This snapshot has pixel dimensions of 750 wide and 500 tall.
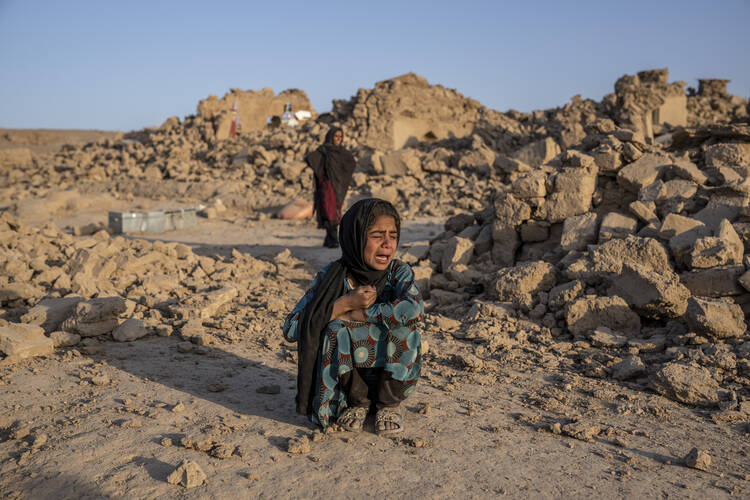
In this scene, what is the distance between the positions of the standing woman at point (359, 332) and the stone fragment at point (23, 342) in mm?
1915

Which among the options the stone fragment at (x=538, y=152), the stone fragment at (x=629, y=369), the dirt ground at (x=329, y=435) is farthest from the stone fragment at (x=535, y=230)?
the stone fragment at (x=538, y=152)

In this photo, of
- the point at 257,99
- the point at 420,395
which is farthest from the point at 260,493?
the point at 257,99

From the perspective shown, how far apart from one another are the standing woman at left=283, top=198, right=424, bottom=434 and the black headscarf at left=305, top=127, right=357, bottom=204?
199 inches

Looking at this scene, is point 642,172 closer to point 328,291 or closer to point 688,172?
point 688,172

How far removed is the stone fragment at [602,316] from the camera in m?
3.82

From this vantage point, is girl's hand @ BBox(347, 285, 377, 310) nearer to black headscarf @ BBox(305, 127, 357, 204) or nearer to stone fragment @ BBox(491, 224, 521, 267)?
stone fragment @ BBox(491, 224, 521, 267)

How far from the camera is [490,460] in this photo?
88.4 inches

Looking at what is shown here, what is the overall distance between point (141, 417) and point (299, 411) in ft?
2.60

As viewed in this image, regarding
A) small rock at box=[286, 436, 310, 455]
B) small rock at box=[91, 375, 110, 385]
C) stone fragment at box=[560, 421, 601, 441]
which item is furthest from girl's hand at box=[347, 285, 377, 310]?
small rock at box=[91, 375, 110, 385]

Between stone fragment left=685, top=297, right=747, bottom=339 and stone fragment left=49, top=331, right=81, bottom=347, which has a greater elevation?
stone fragment left=685, top=297, right=747, bottom=339

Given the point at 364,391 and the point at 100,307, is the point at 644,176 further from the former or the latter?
the point at 100,307

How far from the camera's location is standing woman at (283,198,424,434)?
2.40 meters

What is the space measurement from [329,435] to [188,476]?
2.18ft

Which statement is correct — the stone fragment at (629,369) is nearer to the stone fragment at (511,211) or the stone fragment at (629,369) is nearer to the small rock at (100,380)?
the stone fragment at (511,211)
